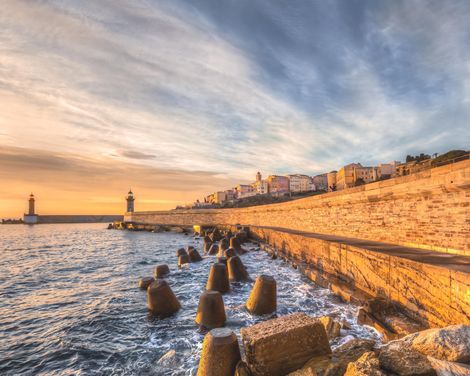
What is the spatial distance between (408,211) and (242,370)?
8.47m

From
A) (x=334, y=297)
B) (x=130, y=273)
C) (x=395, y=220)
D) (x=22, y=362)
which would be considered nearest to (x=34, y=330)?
(x=22, y=362)

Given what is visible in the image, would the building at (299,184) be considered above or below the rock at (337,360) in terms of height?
above

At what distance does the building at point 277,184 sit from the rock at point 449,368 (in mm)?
101670

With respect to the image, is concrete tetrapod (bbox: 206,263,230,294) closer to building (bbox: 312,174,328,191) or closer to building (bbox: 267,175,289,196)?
building (bbox: 267,175,289,196)

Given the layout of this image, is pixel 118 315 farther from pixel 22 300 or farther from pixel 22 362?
pixel 22 300

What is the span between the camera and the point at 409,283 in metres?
5.79

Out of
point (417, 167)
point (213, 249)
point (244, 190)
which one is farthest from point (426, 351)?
point (244, 190)

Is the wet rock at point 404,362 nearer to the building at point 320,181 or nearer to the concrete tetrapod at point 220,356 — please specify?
the concrete tetrapod at point 220,356

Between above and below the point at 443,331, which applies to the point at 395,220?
above

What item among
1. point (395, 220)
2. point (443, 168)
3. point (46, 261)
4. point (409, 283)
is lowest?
point (46, 261)

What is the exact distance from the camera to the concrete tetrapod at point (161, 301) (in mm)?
7410

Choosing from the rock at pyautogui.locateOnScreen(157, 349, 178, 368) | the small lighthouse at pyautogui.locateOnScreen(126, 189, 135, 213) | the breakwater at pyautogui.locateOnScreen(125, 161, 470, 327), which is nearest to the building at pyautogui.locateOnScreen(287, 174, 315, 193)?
the small lighthouse at pyautogui.locateOnScreen(126, 189, 135, 213)

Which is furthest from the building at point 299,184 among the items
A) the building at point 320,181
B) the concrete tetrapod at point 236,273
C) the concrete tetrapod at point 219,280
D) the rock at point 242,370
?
the rock at point 242,370

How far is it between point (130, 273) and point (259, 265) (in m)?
6.73
